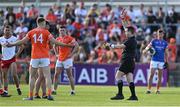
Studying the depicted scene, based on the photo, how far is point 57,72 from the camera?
24.5m

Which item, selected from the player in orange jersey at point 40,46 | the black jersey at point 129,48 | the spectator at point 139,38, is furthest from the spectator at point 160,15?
the player in orange jersey at point 40,46

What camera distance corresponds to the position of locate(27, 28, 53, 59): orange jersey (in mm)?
20156

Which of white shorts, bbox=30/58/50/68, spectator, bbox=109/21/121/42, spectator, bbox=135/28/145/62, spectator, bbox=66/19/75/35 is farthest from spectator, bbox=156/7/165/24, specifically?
white shorts, bbox=30/58/50/68

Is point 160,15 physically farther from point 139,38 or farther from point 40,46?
point 40,46

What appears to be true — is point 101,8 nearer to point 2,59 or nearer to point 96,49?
point 96,49

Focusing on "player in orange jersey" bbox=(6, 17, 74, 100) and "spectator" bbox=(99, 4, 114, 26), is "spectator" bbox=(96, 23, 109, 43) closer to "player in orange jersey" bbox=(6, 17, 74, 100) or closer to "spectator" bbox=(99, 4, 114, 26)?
"spectator" bbox=(99, 4, 114, 26)

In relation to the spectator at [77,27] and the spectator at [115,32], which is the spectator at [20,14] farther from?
the spectator at [115,32]

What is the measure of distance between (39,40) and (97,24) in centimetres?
1602

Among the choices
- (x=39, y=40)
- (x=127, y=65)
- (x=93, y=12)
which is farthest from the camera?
(x=93, y=12)

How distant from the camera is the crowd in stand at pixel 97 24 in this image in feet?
113

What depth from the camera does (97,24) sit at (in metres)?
36.0

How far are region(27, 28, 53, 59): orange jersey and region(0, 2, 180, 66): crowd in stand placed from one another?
532 inches

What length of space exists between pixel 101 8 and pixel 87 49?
161 inches

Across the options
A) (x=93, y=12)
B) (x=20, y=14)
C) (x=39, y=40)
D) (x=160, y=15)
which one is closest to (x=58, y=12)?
(x=93, y=12)
